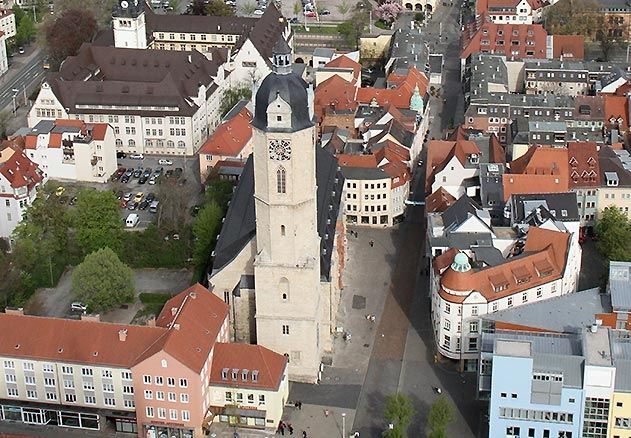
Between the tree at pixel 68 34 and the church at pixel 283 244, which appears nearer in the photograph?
the church at pixel 283 244

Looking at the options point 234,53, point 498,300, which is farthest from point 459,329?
point 234,53

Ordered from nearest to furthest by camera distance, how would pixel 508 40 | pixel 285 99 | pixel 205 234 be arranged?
pixel 285 99 → pixel 205 234 → pixel 508 40

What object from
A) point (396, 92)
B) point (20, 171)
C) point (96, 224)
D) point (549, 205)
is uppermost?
point (396, 92)

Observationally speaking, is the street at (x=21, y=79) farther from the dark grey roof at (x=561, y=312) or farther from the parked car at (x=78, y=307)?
the dark grey roof at (x=561, y=312)

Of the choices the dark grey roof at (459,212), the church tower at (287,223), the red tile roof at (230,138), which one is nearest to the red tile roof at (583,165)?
the dark grey roof at (459,212)

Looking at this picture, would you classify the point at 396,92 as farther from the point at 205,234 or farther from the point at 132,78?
the point at 205,234

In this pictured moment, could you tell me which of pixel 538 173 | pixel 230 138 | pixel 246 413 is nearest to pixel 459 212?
pixel 538 173
